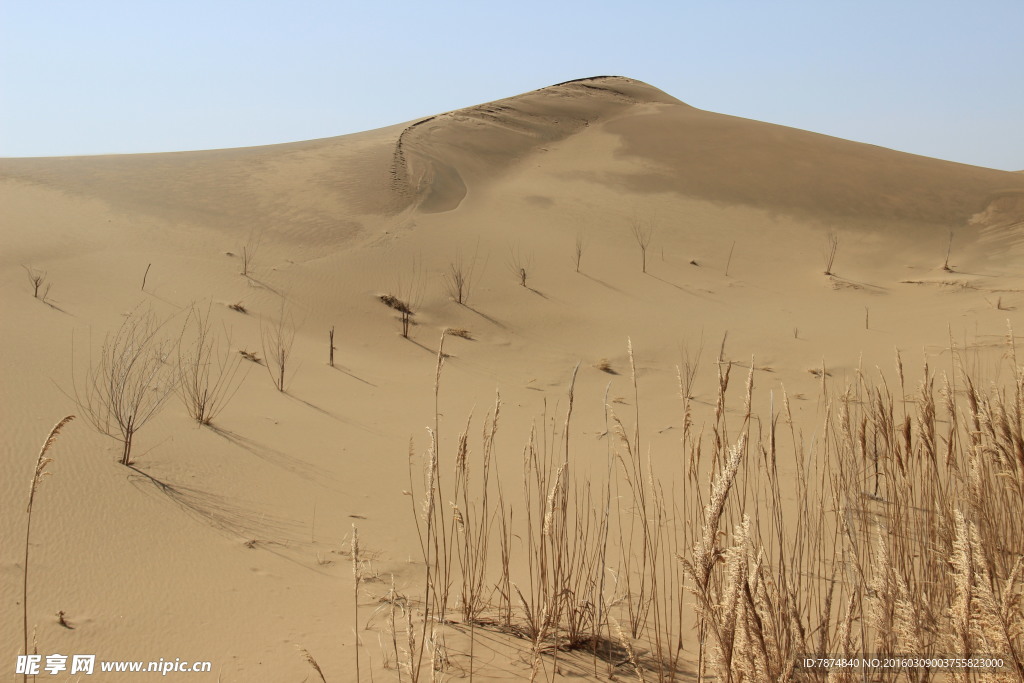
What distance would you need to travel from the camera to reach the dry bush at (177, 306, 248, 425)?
5.55 metres

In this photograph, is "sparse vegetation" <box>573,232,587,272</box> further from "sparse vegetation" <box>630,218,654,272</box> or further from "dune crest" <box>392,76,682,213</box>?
"dune crest" <box>392,76,682,213</box>

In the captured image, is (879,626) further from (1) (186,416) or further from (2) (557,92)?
(2) (557,92)

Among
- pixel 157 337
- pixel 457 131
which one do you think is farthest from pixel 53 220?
pixel 457 131

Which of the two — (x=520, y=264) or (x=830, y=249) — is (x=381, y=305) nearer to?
(x=520, y=264)

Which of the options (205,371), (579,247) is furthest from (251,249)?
(579,247)

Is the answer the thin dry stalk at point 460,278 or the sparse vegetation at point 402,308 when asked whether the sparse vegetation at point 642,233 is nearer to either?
the thin dry stalk at point 460,278

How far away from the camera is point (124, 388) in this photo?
4.86 metres

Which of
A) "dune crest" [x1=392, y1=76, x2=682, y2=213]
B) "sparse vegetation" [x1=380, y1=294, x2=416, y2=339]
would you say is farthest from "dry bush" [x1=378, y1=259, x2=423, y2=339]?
"dune crest" [x1=392, y1=76, x2=682, y2=213]

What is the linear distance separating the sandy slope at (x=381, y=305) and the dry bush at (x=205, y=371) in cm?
15

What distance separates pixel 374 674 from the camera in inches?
97.8

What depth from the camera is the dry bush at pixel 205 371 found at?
5547 millimetres

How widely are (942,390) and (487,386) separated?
5.92 meters

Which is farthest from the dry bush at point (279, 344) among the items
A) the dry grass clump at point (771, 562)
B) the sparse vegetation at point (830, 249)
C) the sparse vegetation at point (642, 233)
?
the sparse vegetation at point (830, 249)

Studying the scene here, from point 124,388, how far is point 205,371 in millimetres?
1756
